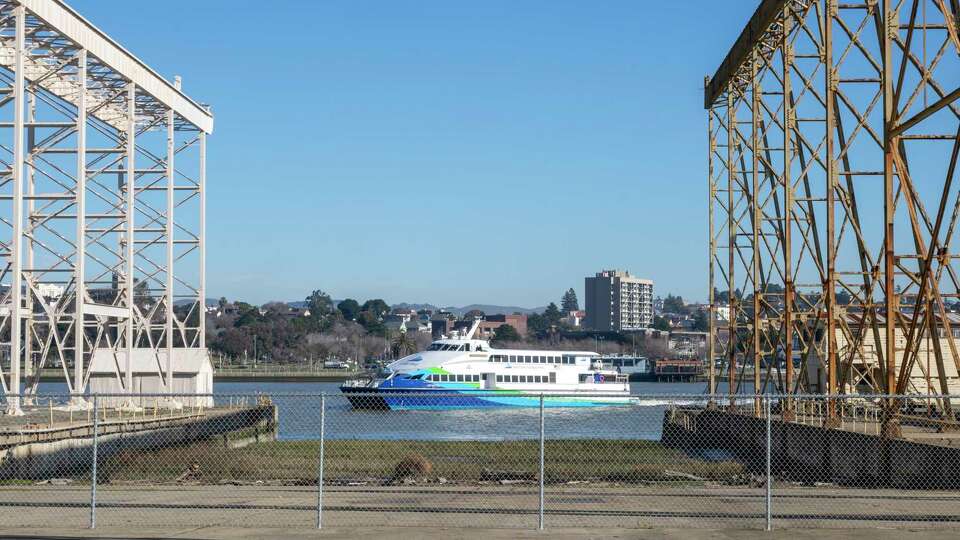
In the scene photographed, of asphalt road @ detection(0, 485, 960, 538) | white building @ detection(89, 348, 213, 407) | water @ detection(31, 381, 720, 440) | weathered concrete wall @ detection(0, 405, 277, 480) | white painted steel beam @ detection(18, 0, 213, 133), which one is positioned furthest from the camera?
water @ detection(31, 381, 720, 440)

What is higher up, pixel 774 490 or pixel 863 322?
pixel 863 322

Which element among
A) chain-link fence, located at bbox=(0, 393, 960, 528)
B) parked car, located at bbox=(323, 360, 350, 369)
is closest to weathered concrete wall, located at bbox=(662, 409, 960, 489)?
chain-link fence, located at bbox=(0, 393, 960, 528)

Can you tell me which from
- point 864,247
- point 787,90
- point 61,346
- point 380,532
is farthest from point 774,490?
point 61,346

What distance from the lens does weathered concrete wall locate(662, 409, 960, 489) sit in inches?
846

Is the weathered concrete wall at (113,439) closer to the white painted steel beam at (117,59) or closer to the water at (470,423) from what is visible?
the water at (470,423)

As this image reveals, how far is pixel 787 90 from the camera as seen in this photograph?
35.0m

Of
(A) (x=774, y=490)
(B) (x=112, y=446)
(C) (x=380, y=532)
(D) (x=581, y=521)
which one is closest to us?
(C) (x=380, y=532)

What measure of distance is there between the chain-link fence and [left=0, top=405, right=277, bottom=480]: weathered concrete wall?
64 millimetres

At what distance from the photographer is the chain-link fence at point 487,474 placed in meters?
15.9

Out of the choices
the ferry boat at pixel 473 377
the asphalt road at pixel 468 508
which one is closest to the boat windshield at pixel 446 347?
the ferry boat at pixel 473 377

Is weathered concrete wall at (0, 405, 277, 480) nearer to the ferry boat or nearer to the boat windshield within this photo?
the ferry boat

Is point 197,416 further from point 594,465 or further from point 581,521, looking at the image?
point 581,521

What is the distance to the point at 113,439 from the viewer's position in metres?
34.1

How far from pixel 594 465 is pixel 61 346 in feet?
53.5
